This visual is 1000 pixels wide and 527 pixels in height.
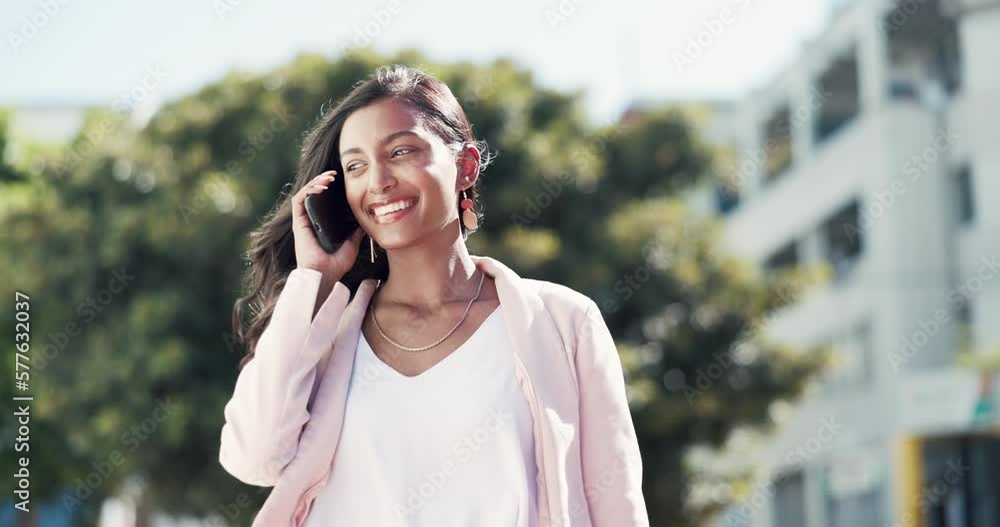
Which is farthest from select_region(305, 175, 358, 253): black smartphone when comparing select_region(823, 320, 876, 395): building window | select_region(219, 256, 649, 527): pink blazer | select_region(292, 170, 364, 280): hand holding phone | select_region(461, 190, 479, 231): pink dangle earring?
select_region(823, 320, 876, 395): building window

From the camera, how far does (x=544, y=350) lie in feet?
9.66

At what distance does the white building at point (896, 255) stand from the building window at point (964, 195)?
0.09 ft

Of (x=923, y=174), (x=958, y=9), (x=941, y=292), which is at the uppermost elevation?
(x=958, y=9)

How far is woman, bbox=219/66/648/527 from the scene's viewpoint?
9.30ft

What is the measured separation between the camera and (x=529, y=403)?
9.49ft

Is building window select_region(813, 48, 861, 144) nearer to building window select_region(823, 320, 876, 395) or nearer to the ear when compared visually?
building window select_region(823, 320, 876, 395)

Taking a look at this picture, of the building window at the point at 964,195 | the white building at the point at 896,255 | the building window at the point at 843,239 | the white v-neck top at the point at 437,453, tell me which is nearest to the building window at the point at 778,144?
the white building at the point at 896,255

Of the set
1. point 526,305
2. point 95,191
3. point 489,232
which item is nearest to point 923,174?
point 489,232

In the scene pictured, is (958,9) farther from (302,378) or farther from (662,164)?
(302,378)

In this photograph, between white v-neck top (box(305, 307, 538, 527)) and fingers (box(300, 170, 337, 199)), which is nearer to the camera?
white v-neck top (box(305, 307, 538, 527))

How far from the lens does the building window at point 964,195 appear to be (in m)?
27.8

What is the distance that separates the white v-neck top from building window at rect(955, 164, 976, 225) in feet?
86.4

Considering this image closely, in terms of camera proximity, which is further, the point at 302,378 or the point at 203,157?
the point at 203,157

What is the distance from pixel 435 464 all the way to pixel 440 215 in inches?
20.3
